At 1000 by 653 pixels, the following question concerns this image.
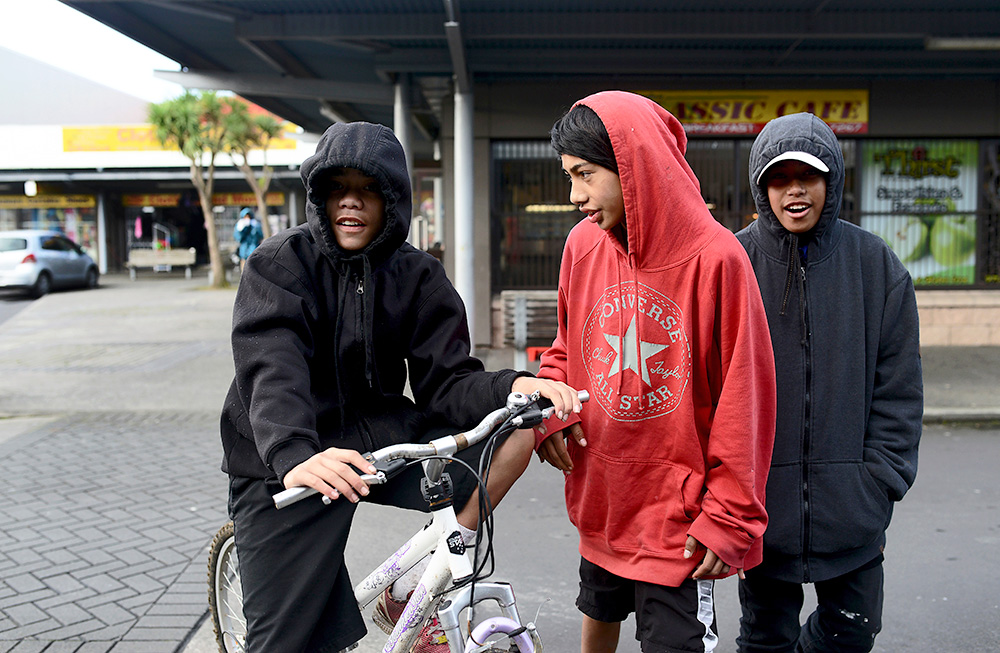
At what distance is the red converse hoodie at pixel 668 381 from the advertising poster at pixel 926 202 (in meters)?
10.6

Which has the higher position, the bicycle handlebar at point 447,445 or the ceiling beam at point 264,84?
the ceiling beam at point 264,84

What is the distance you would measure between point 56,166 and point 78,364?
2250 centimetres

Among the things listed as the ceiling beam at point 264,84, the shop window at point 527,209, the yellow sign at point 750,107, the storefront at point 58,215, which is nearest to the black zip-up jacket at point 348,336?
the shop window at point 527,209

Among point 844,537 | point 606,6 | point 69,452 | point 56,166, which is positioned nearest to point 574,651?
point 844,537

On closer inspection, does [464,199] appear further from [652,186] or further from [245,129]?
[245,129]

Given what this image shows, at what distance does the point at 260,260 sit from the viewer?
228 cm

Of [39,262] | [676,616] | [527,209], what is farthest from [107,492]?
[39,262]

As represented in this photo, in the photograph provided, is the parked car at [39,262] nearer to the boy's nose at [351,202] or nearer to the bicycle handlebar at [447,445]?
the boy's nose at [351,202]

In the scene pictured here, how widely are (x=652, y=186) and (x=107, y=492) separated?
4776mm

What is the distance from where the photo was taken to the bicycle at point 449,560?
1.97 m

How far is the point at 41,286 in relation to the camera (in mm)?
22688

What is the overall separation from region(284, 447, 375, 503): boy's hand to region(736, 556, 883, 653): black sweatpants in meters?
1.22

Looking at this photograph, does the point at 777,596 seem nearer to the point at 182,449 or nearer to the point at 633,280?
the point at 633,280

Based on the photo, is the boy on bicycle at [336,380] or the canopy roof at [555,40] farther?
the canopy roof at [555,40]
